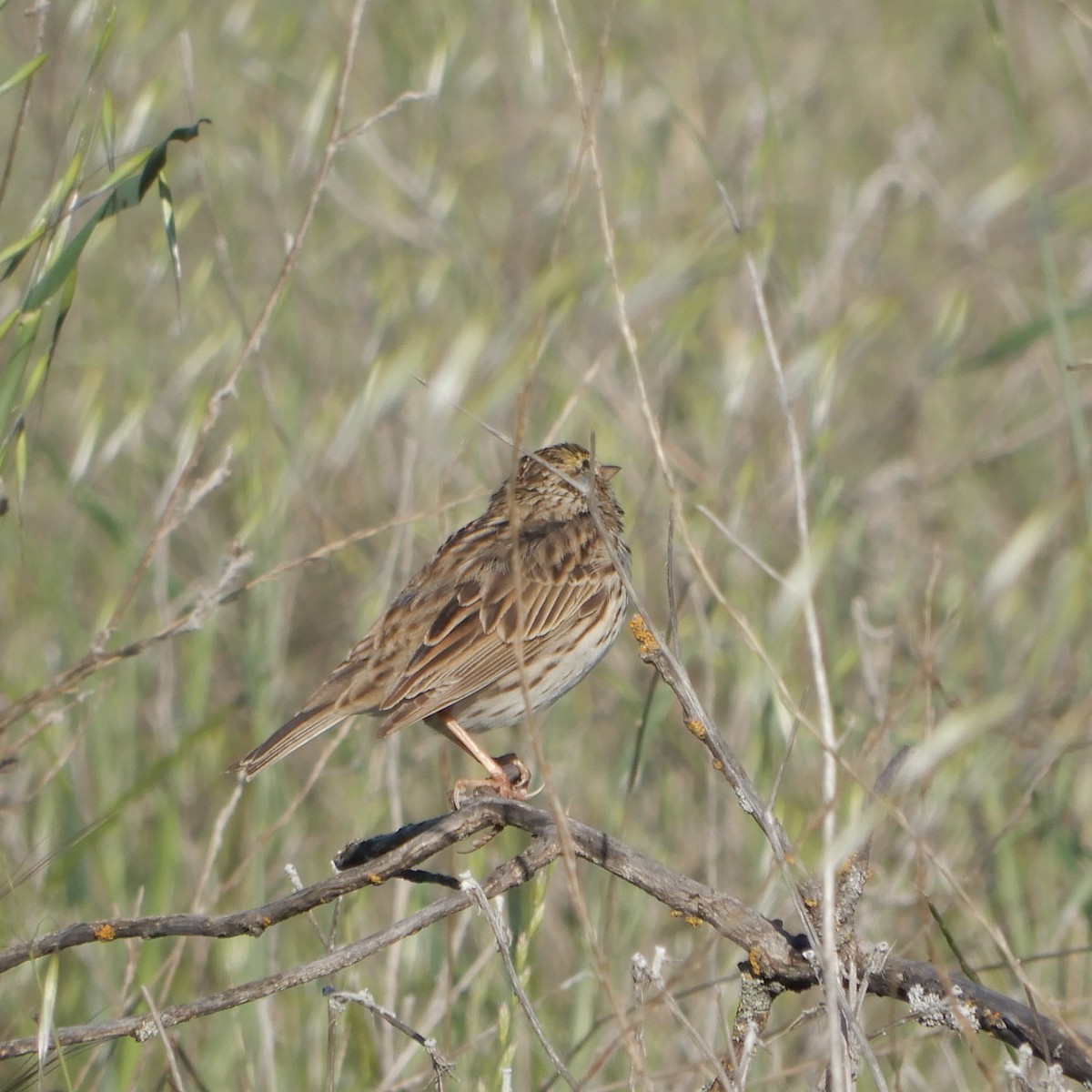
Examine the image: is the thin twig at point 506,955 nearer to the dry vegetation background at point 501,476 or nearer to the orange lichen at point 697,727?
the dry vegetation background at point 501,476

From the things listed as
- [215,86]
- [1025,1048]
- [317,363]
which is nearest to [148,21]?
[215,86]

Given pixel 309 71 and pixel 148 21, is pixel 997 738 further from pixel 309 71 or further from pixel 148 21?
pixel 309 71

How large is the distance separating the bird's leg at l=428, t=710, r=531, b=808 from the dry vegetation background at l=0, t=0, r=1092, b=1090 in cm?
21

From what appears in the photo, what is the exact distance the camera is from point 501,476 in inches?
256

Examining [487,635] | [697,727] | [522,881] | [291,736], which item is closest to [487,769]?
[487,635]

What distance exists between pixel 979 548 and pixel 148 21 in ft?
13.8

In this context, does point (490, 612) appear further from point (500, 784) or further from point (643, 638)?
point (643, 638)

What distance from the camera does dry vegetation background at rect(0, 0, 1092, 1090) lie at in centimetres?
435

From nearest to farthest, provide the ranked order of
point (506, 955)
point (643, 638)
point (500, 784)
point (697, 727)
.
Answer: point (506, 955)
point (697, 727)
point (643, 638)
point (500, 784)

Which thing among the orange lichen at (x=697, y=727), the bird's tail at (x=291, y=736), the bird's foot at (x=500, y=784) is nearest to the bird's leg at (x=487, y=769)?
the bird's foot at (x=500, y=784)

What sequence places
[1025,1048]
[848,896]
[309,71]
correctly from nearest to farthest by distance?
[1025,1048]
[848,896]
[309,71]

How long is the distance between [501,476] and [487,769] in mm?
1705

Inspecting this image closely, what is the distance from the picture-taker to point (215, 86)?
750 cm

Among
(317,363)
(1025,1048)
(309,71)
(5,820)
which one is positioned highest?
(309,71)
